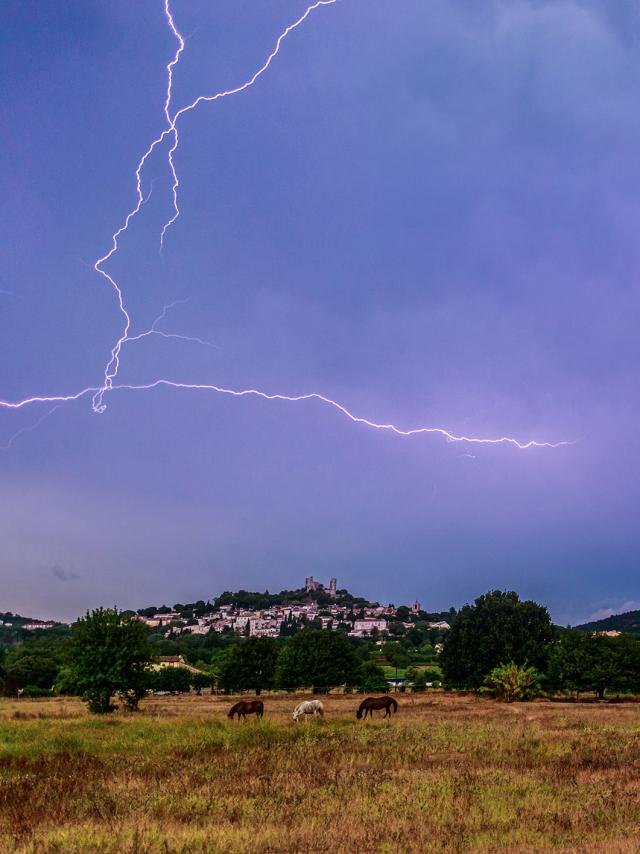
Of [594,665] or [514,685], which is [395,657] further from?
[514,685]

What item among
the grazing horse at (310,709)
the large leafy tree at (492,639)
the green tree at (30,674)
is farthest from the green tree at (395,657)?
the grazing horse at (310,709)

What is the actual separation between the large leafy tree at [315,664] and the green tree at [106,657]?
36242 millimetres

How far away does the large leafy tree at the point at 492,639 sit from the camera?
61250 millimetres

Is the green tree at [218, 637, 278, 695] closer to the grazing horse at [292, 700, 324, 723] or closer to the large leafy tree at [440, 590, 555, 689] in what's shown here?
the large leafy tree at [440, 590, 555, 689]

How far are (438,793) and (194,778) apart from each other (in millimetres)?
5447

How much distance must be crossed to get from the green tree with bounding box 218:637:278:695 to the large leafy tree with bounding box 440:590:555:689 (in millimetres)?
21222

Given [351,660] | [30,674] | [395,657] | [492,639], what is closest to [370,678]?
[351,660]

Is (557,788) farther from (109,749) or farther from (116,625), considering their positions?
(116,625)

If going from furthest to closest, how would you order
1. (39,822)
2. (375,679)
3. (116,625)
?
(375,679) < (116,625) < (39,822)

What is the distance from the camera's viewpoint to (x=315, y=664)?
240 feet

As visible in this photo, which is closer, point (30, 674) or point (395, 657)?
point (30, 674)

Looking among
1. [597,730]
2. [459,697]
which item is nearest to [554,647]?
[459,697]

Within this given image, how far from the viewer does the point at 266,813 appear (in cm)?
1137

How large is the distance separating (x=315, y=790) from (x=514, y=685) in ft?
136
